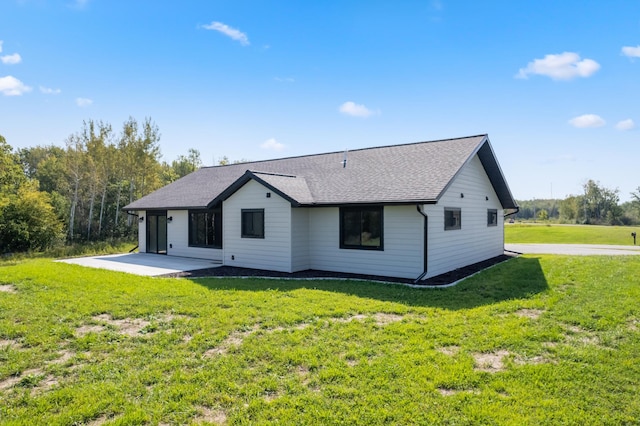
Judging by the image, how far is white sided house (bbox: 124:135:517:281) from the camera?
10828 millimetres

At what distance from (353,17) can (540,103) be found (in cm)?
884

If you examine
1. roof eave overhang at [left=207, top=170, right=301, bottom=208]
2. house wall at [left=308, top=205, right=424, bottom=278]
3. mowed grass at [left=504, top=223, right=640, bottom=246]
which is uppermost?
roof eave overhang at [left=207, top=170, right=301, bottom=208]

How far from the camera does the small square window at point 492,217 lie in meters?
15.6

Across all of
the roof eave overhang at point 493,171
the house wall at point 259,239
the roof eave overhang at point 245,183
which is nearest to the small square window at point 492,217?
the roof eave overhang at point 493,171

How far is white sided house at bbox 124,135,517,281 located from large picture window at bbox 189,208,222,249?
1.7 inches

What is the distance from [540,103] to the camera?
15492 mm

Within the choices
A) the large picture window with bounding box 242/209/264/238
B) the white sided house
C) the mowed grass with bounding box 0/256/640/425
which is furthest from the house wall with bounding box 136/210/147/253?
the mowed grass with bounding box 0/256/640/425

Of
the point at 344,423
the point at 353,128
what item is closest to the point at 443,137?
the point at 353,128

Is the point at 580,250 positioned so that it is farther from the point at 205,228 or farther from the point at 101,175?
the point at 101,175

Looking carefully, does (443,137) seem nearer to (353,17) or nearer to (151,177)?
(353,17)

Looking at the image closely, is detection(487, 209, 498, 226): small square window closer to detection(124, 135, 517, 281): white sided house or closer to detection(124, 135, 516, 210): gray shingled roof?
detection(124, 135, 517, 281): white sided house

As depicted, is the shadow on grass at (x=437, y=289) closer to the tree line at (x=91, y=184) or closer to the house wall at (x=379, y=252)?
the house wall at (x=379, y=252)

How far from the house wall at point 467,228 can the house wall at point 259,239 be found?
14.7ft

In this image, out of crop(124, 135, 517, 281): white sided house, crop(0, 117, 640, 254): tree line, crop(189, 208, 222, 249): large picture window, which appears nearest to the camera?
crop(124, 135, 517, 281): white sided house
